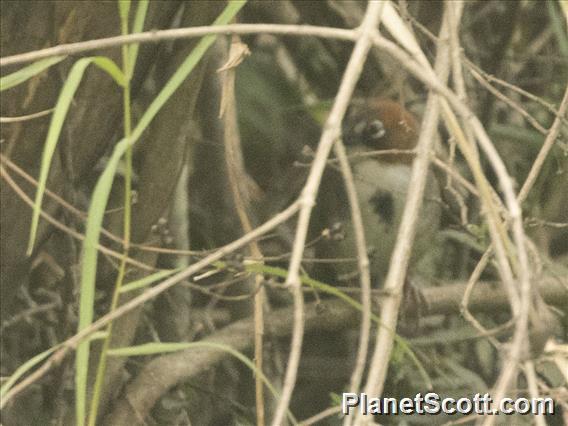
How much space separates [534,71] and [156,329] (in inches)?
54.8

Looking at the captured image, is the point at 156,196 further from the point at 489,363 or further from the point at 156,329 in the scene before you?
the point at 489,363

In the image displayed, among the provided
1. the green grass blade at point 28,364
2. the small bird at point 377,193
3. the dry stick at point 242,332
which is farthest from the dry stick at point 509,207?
the small bird at point 377,193

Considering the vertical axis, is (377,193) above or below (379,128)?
below

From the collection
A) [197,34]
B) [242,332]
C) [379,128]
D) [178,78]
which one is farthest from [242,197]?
[379,128]

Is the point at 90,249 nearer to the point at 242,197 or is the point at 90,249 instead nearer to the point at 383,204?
the point at 242,197

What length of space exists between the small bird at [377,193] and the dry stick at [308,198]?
1.74 m

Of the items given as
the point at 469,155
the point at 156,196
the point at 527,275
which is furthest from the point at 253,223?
the point at 527,275

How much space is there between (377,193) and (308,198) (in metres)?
1.96

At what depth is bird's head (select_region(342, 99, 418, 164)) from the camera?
10.5 feet

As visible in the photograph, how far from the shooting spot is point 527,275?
3.54ft

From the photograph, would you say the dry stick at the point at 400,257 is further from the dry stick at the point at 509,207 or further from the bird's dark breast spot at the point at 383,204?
the bird's dark breast spot at the point at 383,204

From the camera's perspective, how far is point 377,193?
3.10 meters

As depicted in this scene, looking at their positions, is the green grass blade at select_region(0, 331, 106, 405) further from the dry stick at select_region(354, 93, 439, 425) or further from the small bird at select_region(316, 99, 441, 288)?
the small bird at select_region(316, 99, 441, 288)

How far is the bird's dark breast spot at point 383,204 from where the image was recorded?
3.08 meters
